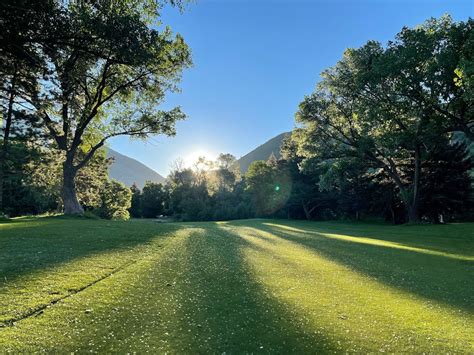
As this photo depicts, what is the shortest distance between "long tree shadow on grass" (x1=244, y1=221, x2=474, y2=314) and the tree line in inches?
405

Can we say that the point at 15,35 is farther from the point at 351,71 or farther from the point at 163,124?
the point at 351,71

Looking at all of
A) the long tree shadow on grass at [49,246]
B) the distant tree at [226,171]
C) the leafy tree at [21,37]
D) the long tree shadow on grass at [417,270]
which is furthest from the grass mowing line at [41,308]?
the distant tree at [226,171]

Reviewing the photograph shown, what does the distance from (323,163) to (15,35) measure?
3457 cm

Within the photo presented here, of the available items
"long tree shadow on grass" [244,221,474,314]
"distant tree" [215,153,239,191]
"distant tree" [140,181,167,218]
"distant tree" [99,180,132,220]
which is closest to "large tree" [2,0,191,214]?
"long tree shadow on grass" [244,221,474,314]

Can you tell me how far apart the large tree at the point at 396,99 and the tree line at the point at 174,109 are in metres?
0.12

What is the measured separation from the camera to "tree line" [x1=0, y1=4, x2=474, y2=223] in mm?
12266

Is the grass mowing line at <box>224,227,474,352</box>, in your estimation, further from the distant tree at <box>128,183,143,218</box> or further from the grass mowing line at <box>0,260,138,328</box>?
the distant tree at <box>128,183,143,218</box>

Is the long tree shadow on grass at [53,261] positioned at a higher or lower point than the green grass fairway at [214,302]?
higher

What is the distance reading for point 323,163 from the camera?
40.6 metres

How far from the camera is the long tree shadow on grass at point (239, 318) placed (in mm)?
5430

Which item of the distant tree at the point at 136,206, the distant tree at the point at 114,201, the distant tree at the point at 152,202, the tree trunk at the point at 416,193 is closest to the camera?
the tree trunk at the point at 416,193

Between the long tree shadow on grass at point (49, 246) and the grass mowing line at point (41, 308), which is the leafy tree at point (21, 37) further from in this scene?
the grass mowing line at point (41, 308)

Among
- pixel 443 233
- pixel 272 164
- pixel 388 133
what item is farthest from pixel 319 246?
pixel 272 164

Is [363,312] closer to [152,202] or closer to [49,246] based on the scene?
[49,246]
